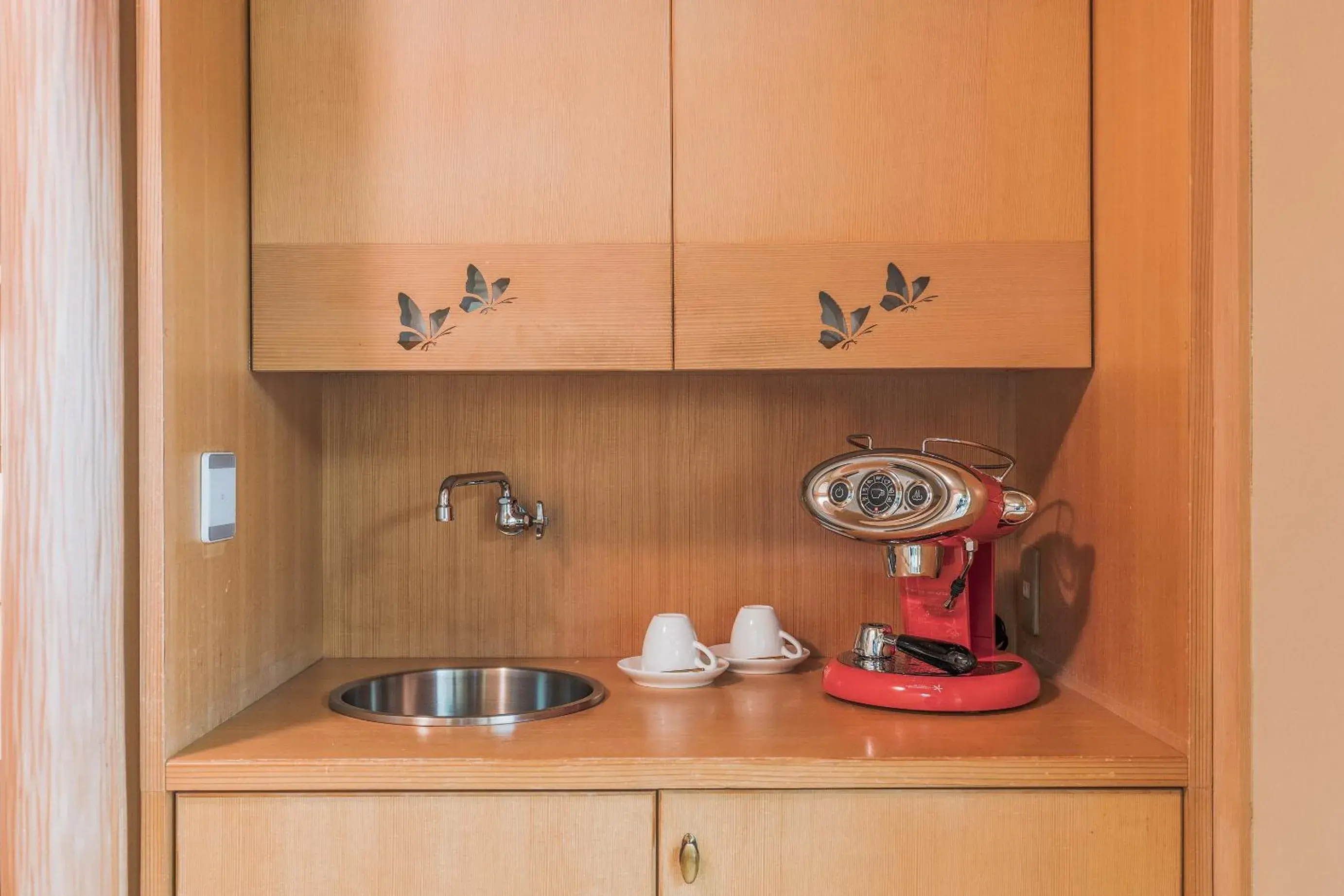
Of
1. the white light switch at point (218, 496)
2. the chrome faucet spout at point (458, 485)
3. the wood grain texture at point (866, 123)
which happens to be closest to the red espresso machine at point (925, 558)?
the wood grain texture at point (866, 123)

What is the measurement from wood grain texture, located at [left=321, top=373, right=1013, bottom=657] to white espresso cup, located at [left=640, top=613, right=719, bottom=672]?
0.19 meters

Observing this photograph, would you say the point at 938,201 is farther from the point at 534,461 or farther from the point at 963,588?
the point at 534,461

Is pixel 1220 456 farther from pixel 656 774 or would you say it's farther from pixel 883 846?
pixel 656 774

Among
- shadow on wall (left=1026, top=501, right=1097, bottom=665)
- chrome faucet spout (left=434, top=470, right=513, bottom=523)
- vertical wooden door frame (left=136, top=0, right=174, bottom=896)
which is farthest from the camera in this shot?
chrome faucet spout (left=434, top=470, right=513, bottom=523)

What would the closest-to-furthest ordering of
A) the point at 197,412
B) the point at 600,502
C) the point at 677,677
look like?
the point at 197,412 → the point at 677,677 → the point at 600,502

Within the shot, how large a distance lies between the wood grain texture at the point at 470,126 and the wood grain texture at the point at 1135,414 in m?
0.60

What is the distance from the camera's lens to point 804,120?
1562 millimetres

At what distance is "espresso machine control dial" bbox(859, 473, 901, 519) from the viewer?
155cm

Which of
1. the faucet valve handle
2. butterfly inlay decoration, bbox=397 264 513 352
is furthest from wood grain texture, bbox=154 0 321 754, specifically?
the faucet valve handle

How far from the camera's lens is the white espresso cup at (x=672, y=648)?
1699mm

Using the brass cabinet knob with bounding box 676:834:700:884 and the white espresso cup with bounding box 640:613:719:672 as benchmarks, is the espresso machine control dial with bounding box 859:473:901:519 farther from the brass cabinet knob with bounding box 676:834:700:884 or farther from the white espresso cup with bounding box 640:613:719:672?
the brass cabinet knob with bounding box 676:834:700:884

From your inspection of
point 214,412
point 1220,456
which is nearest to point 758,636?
point 1220,456

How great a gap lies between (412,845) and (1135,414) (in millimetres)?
1028

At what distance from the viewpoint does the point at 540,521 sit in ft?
6.20
